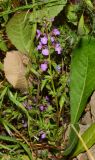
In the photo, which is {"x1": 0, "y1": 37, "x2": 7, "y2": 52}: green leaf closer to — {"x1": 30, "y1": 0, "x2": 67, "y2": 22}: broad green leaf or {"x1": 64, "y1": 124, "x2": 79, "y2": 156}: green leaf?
→ {"x1": 30, "y1": 0, "x2": 67, "y2": 22}: broad green leaf

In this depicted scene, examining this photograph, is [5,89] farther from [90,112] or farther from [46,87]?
[90,112]

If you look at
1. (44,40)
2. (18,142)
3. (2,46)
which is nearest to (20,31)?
(2,46)

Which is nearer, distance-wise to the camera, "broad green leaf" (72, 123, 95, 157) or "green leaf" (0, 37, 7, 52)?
"broad green leaf" (72, 123, 95, 157)

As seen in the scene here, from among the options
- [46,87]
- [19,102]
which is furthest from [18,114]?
[46,87]

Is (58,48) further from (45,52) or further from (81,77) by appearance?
(81,77)

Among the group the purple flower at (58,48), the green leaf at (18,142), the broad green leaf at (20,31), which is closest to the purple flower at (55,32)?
the purple flower at (58,48)

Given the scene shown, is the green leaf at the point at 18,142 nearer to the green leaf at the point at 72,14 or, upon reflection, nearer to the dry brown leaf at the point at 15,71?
the dry brown leaf at the point at 15,71

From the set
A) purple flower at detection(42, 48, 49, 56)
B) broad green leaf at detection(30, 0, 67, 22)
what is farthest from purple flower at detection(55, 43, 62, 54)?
broad green leaf at detection(30, 0, 67, 22)
